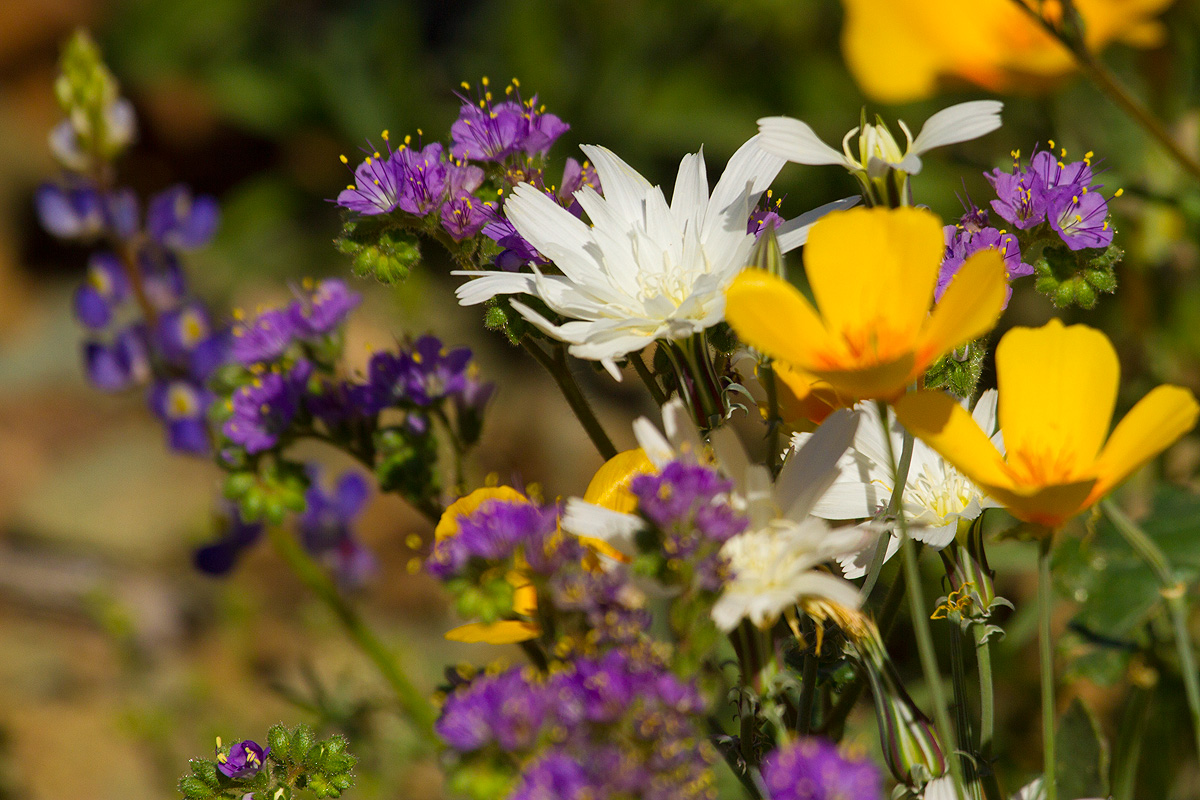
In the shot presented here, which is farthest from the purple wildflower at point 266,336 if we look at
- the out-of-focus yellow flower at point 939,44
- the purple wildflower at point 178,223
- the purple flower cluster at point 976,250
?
the out-of-focus yellow flower at point 939,44

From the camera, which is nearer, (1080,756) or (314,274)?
(1080,756)

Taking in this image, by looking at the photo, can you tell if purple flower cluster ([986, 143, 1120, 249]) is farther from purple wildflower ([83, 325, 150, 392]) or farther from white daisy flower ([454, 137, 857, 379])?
purple wildflower ([83, 325, 150, 392])

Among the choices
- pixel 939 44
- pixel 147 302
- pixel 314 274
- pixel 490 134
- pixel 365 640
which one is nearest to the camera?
pixel 490 134

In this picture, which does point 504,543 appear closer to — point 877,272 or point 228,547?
A: point 877,272

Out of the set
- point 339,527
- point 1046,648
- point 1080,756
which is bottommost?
point 1080,756

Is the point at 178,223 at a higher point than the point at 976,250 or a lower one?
higher

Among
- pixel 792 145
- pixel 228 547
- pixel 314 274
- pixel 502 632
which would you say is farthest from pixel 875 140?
pixel 314 274
